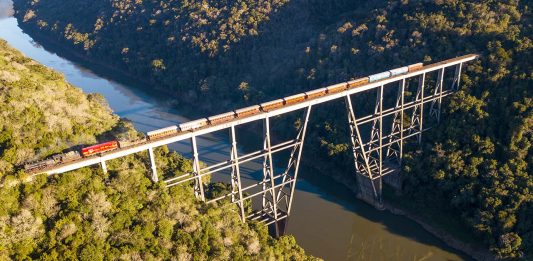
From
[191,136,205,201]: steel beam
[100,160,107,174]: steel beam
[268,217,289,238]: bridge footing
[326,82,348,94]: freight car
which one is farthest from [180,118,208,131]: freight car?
[326,82,348,94]: freight car

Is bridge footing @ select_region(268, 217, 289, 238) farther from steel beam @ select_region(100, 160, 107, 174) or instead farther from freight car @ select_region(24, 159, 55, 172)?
freight car @ select_region(24, 159, 55, 172)

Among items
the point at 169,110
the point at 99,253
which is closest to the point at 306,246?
the point at 99,253

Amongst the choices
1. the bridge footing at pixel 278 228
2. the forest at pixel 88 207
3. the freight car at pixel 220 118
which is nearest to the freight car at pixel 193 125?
the freight car at pixel 220 118

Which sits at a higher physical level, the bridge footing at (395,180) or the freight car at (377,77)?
the freight car at (377,77)

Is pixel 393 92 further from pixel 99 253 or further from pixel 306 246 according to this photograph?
pixel 99 253

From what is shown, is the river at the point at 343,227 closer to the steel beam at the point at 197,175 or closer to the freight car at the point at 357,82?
the steel beam at the point at 197,175
